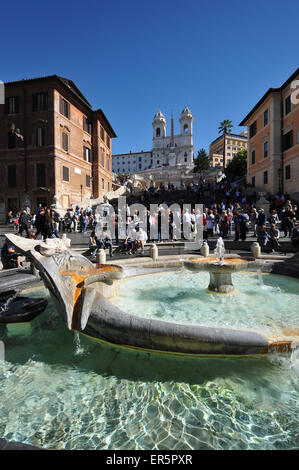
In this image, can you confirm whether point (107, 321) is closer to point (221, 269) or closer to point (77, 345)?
point (77, 345)

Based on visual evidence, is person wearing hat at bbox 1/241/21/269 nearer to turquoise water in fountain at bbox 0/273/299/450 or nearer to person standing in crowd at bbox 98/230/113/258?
person standing in crowd at bbox 98/230/113/258

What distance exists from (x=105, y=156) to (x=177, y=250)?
29.6 meters

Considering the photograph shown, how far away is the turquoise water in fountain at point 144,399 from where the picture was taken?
2.27 m

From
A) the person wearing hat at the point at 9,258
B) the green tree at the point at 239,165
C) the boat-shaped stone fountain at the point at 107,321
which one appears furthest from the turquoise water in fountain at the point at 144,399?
the green tree at the point at 239,165

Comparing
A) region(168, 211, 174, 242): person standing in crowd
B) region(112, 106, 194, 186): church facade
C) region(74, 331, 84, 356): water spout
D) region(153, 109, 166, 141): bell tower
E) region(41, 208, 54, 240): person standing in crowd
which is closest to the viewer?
region(74, 331, 84, 356): water spout

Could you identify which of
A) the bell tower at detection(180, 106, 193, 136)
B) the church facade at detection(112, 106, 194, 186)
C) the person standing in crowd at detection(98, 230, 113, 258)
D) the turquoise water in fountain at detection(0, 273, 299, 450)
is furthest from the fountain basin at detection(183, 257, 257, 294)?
the bell tower at detection(180, 106, 193, 136)

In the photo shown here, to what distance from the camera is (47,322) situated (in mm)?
4570

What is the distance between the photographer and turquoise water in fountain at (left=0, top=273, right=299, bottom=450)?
7.44 feet

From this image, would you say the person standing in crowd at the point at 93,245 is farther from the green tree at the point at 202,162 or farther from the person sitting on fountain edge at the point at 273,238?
the green tree at the point at 202,162

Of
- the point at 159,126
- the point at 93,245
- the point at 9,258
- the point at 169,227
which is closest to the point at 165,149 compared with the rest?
the point at 159,126

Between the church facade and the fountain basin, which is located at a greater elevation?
the church facade

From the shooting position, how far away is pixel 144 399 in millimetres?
2701

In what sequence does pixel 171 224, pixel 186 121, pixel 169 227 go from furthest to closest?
pixel 186 121
pixel 169 227
pixel 171 224
